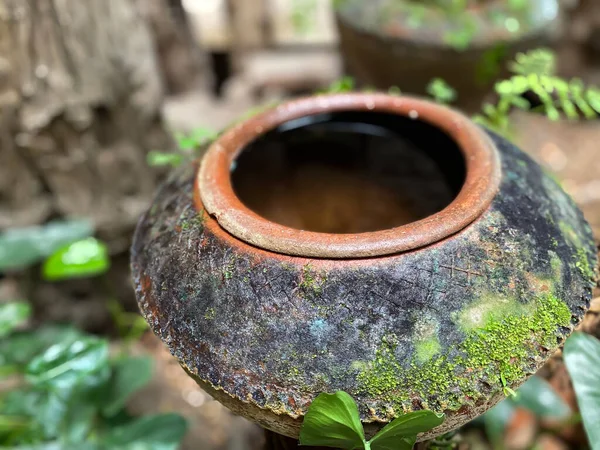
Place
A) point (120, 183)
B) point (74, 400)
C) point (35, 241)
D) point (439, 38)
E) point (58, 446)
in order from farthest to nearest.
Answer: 1. point (439, 38)
2. point (120, 183)
3. point (35, 241)
4. point (74, 400)
5. point (58, 446)

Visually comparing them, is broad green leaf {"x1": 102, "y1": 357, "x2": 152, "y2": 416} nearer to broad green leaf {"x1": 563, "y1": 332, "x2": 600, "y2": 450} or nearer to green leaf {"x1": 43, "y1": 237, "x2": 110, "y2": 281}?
green leaf {"x1": 43, "y1": 237, "x2": 110, "y2": 281}

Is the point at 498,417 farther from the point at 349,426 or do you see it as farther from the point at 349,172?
the point at 349,426

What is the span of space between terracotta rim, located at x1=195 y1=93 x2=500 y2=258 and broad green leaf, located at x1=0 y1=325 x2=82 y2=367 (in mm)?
1168

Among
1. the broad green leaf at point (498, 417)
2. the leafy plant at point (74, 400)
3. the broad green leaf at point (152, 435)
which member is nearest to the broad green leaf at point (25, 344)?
the leafy plant at point (74, 400)

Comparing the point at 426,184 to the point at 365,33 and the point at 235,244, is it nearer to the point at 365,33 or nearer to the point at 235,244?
the point at 235,244

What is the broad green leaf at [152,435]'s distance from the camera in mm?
1612

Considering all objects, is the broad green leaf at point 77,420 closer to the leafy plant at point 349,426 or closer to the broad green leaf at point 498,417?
the leafy plant at point 349,426

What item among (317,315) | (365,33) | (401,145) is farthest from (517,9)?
(317,315)

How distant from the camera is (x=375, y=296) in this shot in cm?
92

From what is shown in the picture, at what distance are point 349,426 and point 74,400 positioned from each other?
1.34 m

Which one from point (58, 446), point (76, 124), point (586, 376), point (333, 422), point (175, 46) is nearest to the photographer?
point (333, 422)

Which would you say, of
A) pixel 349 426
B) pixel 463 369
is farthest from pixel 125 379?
pixel 463 369

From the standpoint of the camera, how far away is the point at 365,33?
9.45 feet

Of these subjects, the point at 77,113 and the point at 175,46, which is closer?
the point at 77,113
